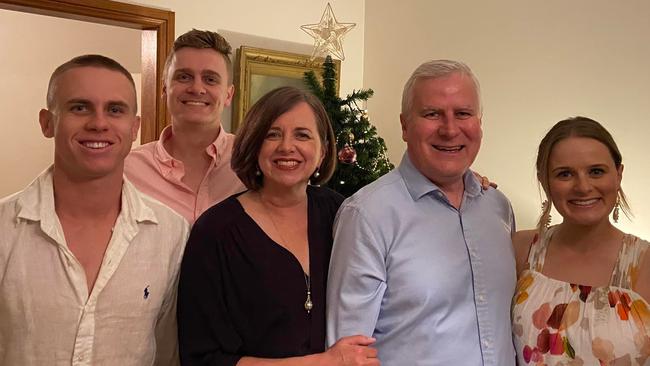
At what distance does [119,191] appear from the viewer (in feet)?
5.43

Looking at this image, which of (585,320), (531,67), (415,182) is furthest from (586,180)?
(531,67)

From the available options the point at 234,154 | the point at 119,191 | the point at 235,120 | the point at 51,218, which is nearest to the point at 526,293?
the point at 234,154

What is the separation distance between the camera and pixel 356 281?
1471 mm

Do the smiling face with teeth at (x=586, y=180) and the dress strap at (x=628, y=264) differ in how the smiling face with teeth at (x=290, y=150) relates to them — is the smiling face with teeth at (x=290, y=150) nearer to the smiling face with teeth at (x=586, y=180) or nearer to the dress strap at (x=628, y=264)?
the smiling face with teeth at (x=586, y=180)

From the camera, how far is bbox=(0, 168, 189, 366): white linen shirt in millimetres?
1438

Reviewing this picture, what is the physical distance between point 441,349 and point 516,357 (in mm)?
353

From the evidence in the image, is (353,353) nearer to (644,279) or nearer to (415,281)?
(415,281)

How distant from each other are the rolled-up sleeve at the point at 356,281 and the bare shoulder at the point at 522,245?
0.57 metres

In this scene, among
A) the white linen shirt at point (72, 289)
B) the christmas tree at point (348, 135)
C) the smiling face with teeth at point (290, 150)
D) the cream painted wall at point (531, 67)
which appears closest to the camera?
the white linen shirt at point (72, 289)

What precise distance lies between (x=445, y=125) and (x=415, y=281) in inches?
17.0

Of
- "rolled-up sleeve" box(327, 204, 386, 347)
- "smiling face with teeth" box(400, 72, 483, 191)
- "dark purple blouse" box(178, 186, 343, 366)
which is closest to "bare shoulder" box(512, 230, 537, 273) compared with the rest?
"smiling face with teeth" box(400, 72, 483, 191)

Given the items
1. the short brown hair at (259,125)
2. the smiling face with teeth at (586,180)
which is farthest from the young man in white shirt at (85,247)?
the smiling face with teeth at (586,180)

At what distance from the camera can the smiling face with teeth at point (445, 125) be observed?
5.20ft

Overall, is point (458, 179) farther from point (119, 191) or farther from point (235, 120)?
point (235, 120)
